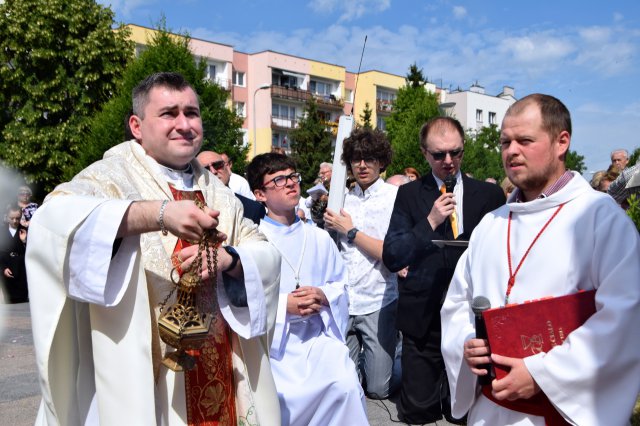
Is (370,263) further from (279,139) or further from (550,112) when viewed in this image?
(279,139)

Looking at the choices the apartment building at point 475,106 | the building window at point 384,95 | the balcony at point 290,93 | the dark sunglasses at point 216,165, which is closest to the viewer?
the dark sunglasses at point 216,165

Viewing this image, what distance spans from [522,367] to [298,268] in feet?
8.12

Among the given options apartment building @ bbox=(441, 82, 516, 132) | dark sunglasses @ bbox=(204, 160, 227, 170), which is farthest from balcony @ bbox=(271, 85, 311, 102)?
dark sunglasses @ bbox=(204, 160, 227, 170)

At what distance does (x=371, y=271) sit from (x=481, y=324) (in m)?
3.40

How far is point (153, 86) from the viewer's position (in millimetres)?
2846

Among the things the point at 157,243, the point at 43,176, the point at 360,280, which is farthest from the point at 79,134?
the point at 157,243

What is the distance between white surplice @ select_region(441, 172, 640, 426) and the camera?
8.11ft

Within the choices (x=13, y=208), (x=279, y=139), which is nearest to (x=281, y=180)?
(x=13, y=208)

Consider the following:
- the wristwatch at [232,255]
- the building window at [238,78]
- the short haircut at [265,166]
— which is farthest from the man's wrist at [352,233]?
the building window at [238,78]

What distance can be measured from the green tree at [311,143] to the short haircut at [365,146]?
39270mm

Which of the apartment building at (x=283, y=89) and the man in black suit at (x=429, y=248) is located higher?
the apartment building at (x=283, y=89)

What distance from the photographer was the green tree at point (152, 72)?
56.2 feet

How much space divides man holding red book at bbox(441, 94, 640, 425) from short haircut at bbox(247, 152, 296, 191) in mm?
2085

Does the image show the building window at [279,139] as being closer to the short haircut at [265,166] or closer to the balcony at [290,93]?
the balcony at [290,93]
